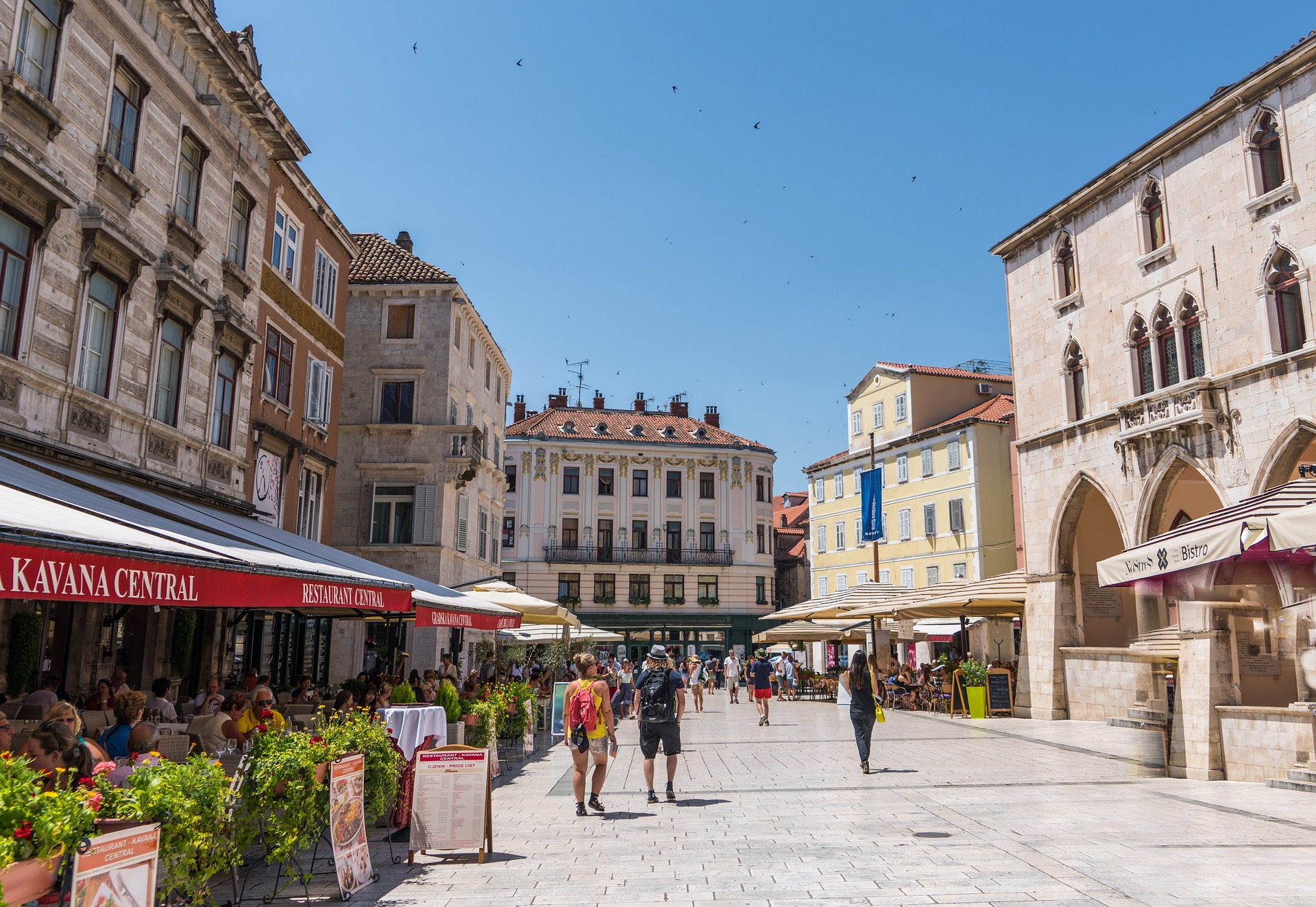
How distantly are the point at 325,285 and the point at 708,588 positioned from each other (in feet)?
125

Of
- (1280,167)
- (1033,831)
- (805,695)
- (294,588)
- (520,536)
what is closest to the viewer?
(294,588)

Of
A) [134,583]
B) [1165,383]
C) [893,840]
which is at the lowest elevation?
[893,840]

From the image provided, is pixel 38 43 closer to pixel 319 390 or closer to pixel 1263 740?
pixel 319 390

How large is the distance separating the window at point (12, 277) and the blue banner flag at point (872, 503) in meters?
25.2

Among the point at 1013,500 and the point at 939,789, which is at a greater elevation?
the point at 1013,500

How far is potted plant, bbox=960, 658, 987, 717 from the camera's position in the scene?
23.7 m

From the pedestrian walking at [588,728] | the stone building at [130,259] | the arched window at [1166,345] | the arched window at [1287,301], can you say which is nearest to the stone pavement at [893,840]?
the pedestrian walking at [588,728]

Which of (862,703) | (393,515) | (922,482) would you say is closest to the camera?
(862,703)

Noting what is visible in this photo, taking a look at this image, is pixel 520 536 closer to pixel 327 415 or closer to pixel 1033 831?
pixel 327 415

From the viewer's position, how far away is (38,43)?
452 inches

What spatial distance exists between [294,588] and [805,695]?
30459 mm

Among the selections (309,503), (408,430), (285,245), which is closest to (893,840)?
(309,503)

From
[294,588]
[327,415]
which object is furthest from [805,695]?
[294,588]

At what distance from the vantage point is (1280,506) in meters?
10.5
